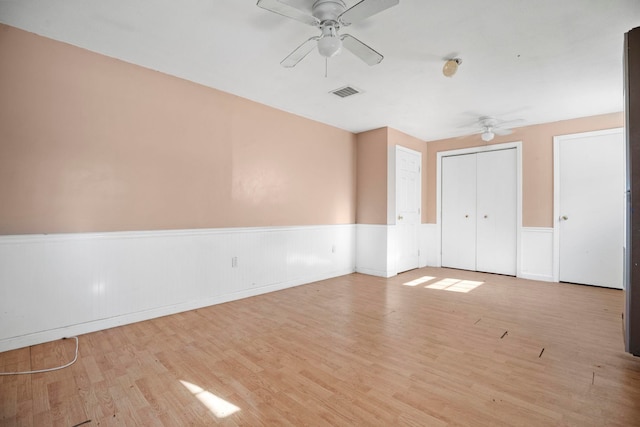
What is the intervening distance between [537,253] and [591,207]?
99cm

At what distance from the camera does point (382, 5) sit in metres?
1.83

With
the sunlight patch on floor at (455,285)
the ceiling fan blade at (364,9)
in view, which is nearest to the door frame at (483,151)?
the sunlight patch on floor at (455,285)

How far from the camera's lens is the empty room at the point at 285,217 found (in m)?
1.90

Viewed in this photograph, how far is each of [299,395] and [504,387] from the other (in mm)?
1291

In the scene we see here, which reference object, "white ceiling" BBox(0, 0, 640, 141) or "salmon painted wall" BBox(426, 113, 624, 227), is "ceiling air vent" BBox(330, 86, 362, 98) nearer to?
"white ceiling" BBox(0, 0, 640, 141)

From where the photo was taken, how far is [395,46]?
2682mm

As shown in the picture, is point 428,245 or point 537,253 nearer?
point 537,253

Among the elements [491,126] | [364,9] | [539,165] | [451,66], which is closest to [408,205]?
[491,126]

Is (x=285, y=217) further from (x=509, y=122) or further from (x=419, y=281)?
(x=509, y=122)

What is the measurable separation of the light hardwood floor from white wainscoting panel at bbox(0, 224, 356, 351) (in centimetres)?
18

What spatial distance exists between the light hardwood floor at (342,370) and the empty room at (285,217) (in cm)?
2

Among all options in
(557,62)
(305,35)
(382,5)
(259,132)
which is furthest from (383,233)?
(382,5)

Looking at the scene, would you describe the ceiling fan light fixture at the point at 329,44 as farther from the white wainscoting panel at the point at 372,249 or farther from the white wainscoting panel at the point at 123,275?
the white wainscoting panel at the point at 372,249

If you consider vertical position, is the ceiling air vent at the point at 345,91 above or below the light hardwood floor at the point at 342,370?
above
